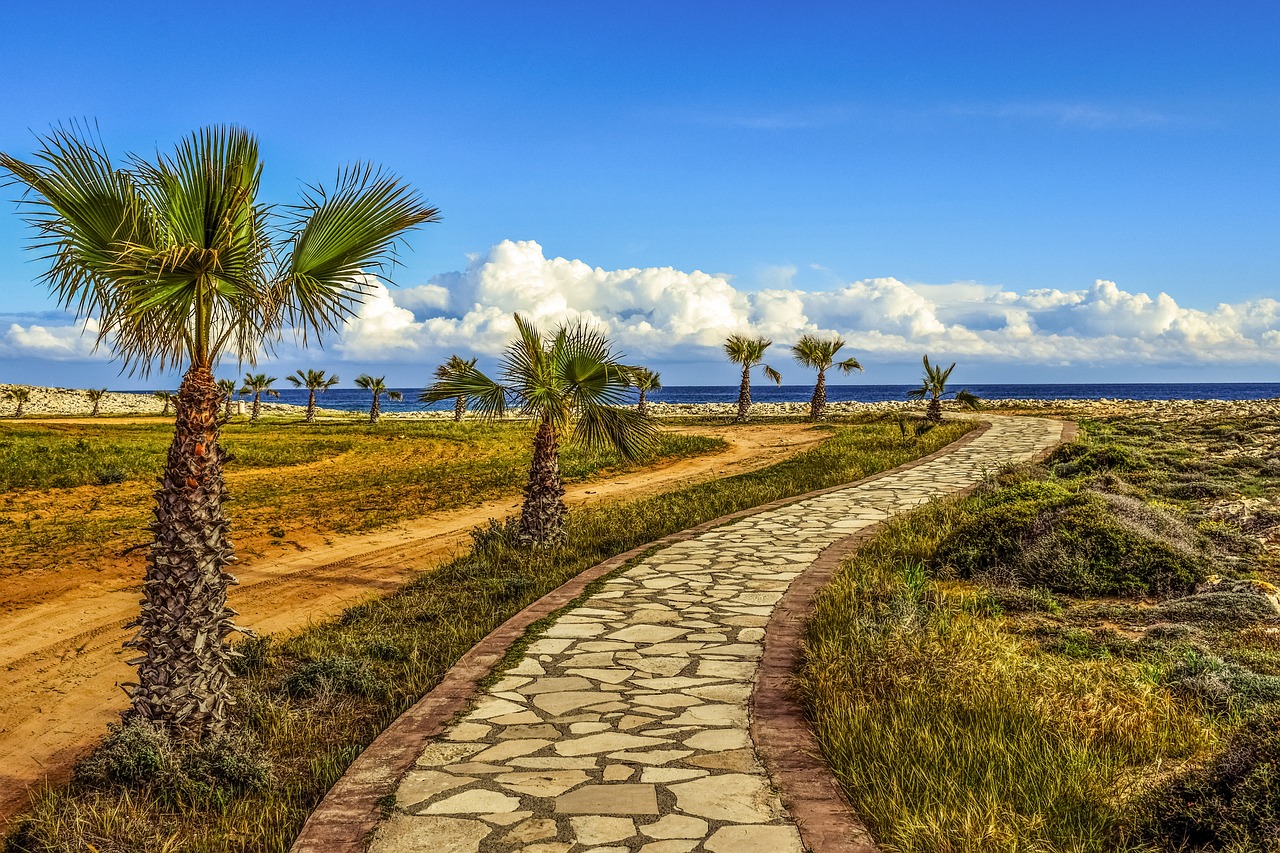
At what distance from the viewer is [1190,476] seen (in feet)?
47.7

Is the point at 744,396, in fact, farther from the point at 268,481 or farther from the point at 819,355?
the point at 268,481

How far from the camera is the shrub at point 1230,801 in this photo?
10.6 ft

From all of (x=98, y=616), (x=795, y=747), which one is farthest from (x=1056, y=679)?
(x=98, y=616)

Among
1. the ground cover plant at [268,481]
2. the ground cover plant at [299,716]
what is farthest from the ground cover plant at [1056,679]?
the ground cover plant at [268,481]

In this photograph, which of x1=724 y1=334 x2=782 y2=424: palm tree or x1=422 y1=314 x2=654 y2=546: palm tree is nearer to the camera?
x1=422 y1=314 x2=654 y2=546: palm tree

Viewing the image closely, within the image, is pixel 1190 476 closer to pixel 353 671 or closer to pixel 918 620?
pixel 918 620

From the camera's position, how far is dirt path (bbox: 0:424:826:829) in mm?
6203

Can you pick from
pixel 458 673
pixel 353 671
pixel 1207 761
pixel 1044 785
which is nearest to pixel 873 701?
pixel 1044 785

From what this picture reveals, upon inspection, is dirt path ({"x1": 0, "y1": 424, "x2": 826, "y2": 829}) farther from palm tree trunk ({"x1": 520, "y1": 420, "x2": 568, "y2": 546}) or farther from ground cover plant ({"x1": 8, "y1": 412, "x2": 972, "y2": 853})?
palm tree trunk ({"x1": 520, "y1": 420, "x2": 568, "y2": 546})

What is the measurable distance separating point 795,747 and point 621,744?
909mm

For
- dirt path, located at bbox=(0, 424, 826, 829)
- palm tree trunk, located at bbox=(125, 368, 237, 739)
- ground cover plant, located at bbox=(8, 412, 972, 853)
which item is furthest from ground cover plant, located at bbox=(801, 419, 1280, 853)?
dirt path, located at bbox=(0, 424, 826, 829)

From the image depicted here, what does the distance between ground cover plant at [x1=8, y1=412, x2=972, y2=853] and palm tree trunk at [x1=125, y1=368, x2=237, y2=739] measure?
247 millimetres

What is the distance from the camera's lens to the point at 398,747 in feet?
15.4

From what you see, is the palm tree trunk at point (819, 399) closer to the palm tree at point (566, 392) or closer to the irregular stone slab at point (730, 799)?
the palm tree at point (566, 392)
